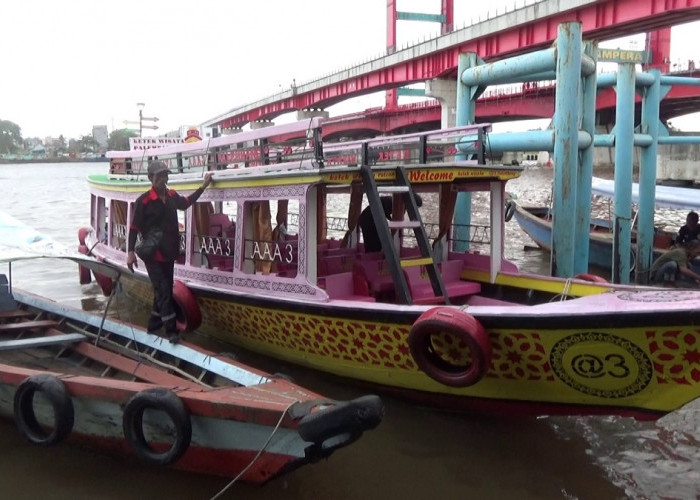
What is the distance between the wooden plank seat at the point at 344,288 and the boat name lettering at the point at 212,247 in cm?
146

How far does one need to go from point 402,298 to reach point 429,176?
1.38 m

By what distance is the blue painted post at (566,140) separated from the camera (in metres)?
8.19

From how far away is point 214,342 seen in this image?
7.74 m

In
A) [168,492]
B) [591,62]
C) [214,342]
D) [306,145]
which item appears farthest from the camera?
[591,62]

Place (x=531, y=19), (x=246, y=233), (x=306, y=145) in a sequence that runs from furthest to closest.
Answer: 1. (x=531, y=19)
2. (x=246, y=233)
3. (x=306, y=145)

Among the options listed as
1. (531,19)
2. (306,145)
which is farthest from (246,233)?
(531,19)

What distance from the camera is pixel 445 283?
6.89m

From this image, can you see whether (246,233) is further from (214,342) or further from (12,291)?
(12,291)

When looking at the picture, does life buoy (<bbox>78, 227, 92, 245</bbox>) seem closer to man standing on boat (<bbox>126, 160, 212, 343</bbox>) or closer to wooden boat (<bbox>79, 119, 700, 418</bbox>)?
wooden boat (<bbox>79, 119, 700, 418</bbox>)

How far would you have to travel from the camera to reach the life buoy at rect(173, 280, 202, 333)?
673cm

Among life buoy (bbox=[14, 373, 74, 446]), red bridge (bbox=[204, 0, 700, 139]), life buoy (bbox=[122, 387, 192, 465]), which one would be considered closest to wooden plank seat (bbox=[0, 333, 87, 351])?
life buoy (bbox=[14, 373, 74, 446])

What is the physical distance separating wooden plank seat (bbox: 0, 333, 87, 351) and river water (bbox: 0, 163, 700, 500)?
0.74 meters

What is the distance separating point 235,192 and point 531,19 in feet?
58.3

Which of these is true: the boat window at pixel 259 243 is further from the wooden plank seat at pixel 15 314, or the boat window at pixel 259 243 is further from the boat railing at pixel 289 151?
the wooden plank seat at pixel 15 314
